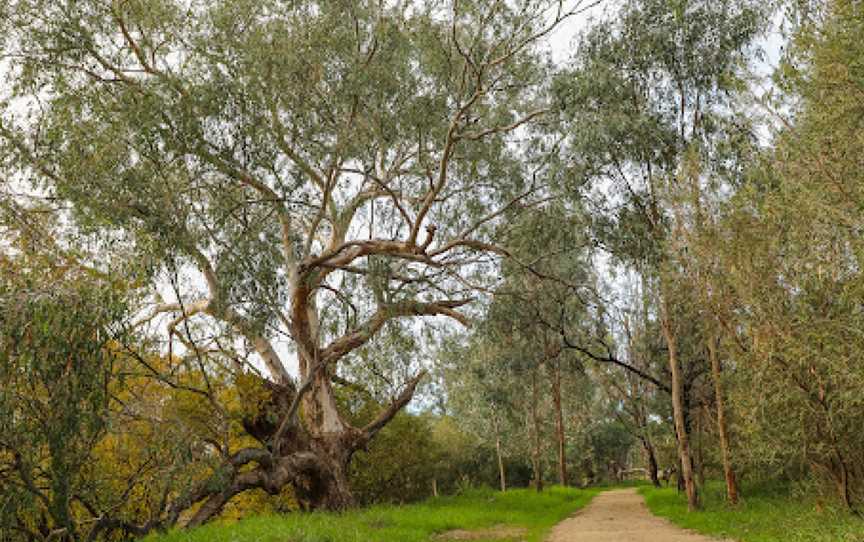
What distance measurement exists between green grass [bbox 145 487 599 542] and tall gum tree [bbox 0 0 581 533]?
40.5 inches

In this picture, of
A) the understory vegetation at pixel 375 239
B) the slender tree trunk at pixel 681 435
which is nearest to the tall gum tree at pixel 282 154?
the understory vegetation at pixel 375 239

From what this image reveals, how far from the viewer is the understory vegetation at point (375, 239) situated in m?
8.23

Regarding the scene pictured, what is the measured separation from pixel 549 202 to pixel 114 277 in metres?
9.73

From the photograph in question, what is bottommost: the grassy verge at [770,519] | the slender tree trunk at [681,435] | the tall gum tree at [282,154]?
the grassy verge at [770,519]

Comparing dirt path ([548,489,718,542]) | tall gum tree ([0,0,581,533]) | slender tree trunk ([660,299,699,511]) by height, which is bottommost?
dirt path ([548,489,718,542])

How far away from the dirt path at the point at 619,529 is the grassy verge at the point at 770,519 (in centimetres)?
42

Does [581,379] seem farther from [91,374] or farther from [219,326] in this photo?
[91,374]

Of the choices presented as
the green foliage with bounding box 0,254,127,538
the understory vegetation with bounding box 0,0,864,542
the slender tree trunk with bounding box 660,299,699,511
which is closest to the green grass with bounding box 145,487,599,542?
the understory vegetation with bounding box 0,0,864,542

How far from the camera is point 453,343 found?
57.3 ft

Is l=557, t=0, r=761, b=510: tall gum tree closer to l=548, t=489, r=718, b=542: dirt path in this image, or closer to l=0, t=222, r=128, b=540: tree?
l=548, t=489, r=718, b=542: dirt path

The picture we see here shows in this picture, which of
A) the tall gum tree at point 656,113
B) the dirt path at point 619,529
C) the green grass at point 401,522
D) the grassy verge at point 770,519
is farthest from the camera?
the tall gum tree at point 656,113

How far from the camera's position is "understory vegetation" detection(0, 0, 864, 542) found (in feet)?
27.0

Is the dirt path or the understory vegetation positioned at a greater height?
the understory vegetation

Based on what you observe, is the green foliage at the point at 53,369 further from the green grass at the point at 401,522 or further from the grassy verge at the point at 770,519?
the grassy verge at the point at 770,519
